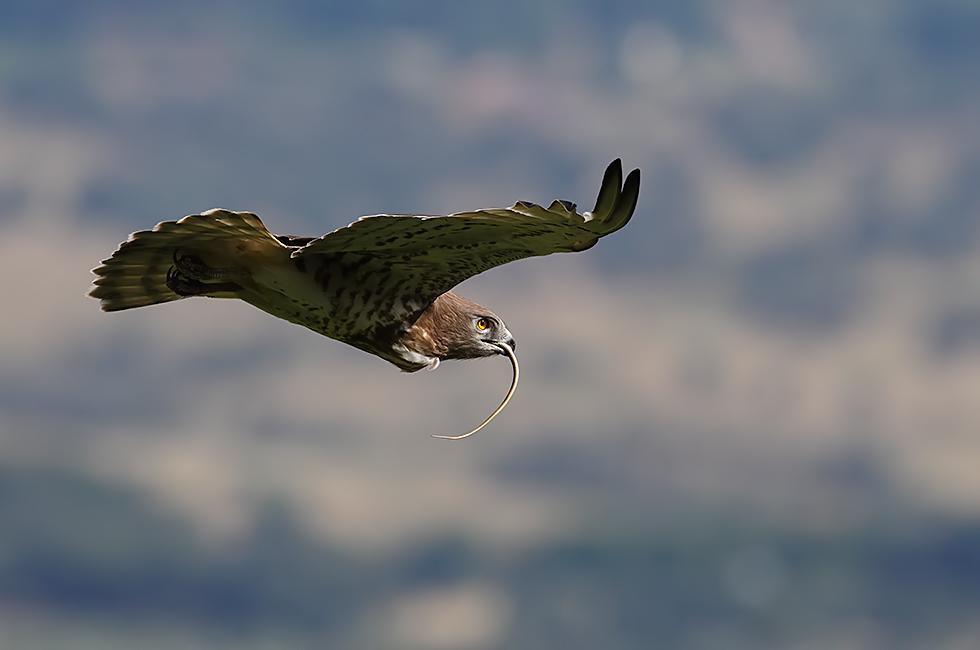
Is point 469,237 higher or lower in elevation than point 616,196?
higher

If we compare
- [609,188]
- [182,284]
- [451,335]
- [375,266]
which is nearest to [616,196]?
[609,188]

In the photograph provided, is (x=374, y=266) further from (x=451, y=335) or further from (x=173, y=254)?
(x=173, y=254)

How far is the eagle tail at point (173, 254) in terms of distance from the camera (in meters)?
9.31

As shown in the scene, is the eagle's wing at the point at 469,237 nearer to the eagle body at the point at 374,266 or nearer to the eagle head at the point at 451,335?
the eagle body at the point at 374,266

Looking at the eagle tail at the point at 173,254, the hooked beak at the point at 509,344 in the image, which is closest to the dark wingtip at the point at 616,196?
the eagle tail at the point at 173,254

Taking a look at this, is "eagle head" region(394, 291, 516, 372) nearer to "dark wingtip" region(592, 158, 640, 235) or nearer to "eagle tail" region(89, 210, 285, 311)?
"eagle tail" region(89, 210, 285, 311)

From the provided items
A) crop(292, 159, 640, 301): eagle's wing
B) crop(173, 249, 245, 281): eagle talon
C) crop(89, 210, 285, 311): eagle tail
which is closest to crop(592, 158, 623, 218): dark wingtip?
crop(292, 159, 640, 301): eagle's wing

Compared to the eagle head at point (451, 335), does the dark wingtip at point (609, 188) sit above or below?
below

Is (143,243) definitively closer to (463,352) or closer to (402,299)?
(402,299)

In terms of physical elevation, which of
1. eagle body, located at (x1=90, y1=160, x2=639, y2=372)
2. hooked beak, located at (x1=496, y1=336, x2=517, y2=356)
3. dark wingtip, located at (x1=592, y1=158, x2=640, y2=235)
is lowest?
dark wingtip, located at (x1=592, y1=158, x2=640, y2=235)

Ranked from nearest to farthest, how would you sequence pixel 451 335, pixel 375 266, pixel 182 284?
pixel 375 266 → pixel 182 284 → pixel 451 335

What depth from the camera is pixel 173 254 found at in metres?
10.1

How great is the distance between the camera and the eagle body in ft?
28.9

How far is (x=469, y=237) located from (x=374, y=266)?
981 millimetres
